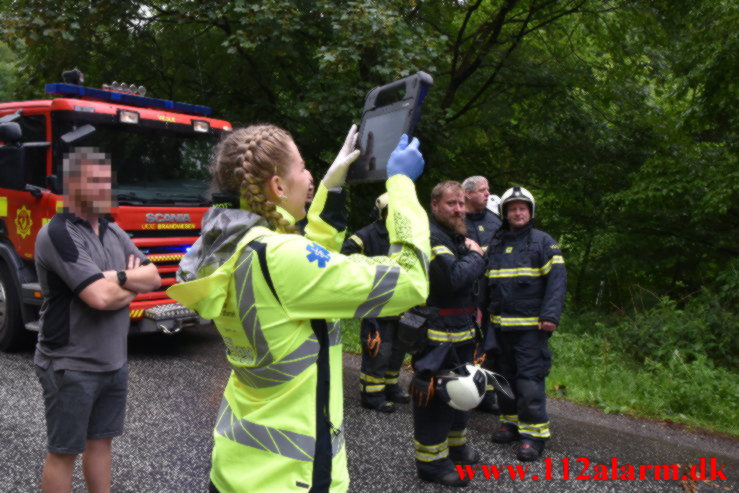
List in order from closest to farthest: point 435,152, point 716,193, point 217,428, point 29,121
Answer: point 217,428, point 29,121, point 716,193, point 435,152

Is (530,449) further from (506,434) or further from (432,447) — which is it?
(432,447)

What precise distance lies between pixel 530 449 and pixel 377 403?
151 centimetres

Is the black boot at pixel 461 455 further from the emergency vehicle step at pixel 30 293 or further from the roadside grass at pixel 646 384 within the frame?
the emergency vehicle step at pixel 30 293

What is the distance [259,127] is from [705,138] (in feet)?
29.2

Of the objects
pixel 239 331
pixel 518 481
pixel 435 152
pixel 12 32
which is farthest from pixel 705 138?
pixel 12 32

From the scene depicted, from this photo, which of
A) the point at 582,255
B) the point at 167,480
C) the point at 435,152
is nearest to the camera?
the point at 167,480

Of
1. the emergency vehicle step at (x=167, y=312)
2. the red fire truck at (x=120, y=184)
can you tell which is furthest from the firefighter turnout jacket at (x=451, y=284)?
the red fire truck at (x=120, y=184)

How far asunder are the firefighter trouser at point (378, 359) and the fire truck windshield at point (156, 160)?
2962 mm

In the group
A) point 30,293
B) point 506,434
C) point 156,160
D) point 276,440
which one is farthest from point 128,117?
point 276,440

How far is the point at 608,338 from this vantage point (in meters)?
8.05

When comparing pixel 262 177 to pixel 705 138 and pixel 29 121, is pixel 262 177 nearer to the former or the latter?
pixel 29 121

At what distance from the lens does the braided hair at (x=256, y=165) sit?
181 centimetres

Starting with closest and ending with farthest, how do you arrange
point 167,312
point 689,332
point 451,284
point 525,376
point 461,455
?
point 451,284 < point 461,455 < point 525,376 < point 167,312 < point 689,332

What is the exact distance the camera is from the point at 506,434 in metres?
4.93
